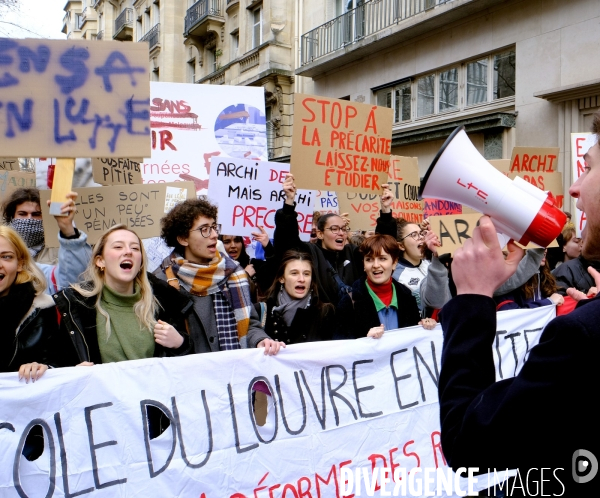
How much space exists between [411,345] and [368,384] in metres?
0.36

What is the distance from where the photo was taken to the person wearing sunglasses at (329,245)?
13.1 feet

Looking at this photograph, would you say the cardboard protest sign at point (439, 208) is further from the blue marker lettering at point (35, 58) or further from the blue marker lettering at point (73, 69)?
the blue marker lettering at point (35, 58)

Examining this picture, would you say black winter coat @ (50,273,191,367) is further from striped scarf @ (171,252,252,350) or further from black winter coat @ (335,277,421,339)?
black winter coat @ (335,277,421,339)

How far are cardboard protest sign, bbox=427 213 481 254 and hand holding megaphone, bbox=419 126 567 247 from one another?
240cm

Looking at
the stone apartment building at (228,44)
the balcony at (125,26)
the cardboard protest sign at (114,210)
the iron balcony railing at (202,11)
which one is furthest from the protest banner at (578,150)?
the balcony at (125,26)

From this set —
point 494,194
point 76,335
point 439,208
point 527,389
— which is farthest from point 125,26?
point 527,389

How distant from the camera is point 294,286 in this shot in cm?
344

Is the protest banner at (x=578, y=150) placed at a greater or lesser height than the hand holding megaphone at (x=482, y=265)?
greater

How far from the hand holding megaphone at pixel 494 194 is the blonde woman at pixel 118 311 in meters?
1.54

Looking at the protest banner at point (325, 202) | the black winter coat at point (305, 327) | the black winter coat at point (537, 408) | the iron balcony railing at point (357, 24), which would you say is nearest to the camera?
the black winter coat at point (537, 408)

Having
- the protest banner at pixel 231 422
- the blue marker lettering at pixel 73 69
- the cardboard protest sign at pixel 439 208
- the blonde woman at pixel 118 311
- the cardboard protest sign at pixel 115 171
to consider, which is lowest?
the protest banner at pixel 231 422

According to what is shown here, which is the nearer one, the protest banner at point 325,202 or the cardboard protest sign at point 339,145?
the cardboard protest sign at point 339,145

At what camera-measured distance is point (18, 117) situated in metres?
3.17

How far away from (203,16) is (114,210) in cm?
2077
